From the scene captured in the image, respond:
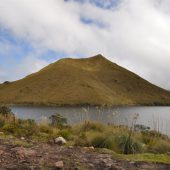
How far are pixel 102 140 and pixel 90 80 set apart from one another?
18037 centimetres

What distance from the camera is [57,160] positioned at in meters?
9.16

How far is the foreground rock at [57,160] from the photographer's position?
8641mm

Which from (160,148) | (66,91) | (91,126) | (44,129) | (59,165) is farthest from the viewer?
(66,91)

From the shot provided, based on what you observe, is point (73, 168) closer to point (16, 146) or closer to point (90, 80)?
point (16, 146)

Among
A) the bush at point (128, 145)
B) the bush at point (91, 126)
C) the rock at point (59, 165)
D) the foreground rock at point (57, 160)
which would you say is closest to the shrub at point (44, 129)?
the bush at point (91, 126)

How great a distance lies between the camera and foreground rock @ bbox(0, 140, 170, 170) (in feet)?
28.3

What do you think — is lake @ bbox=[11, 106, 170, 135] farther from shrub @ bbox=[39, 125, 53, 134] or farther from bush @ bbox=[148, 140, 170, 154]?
bush @ bbox=[148, 140, 170, 154]

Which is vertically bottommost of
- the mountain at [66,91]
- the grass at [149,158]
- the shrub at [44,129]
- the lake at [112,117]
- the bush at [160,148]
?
the grass at [149,158]

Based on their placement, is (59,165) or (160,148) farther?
(160,148)

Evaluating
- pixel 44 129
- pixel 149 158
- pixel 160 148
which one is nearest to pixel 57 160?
pixel 149 158

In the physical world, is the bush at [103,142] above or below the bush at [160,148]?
above

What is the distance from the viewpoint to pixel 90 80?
633 ft

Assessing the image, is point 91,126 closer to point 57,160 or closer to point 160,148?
point 160,148

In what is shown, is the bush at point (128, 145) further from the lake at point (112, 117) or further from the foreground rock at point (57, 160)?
the lake at point (112, 117)
